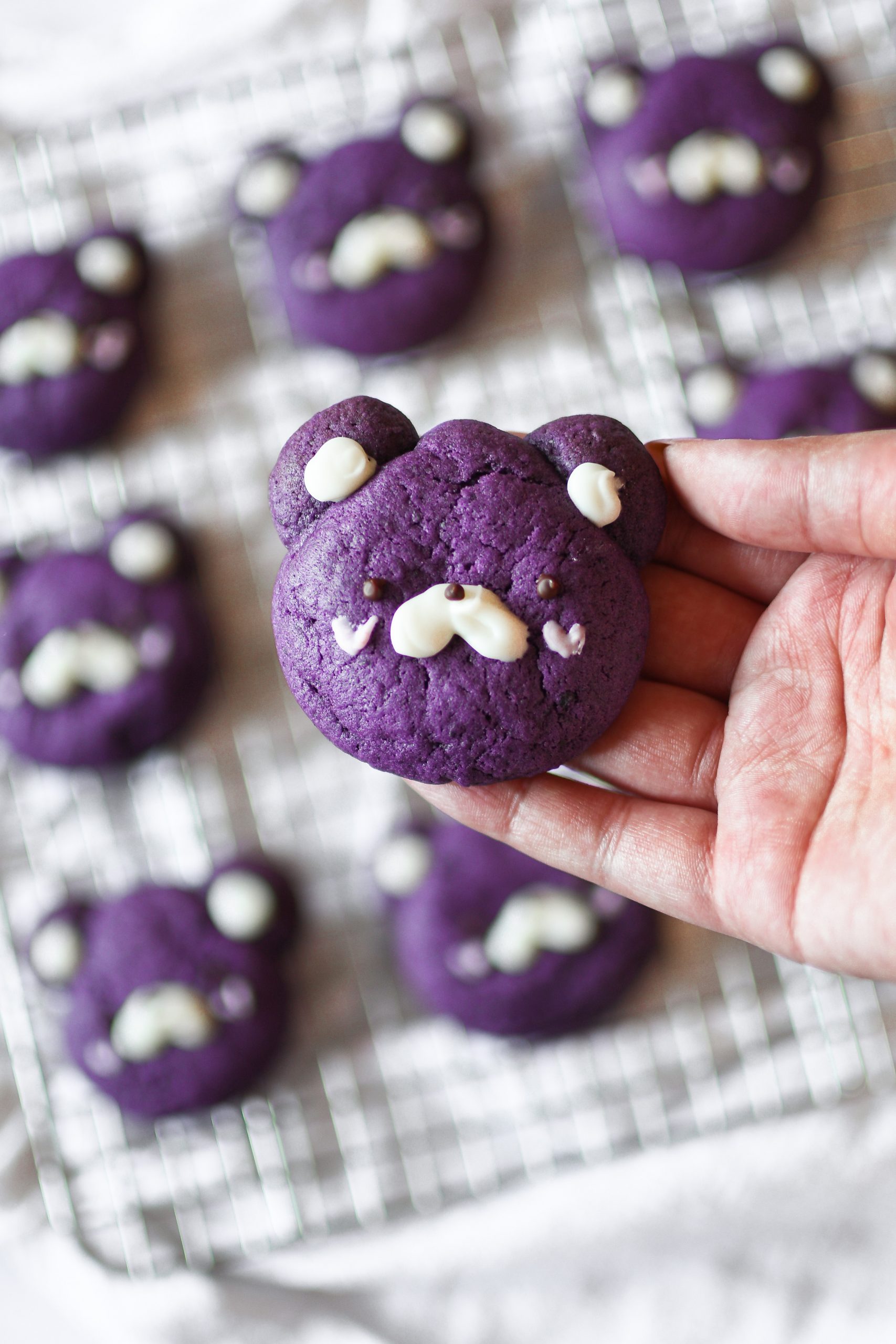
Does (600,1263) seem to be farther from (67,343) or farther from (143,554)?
(67,343)

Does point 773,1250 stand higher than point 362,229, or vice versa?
point 362,229

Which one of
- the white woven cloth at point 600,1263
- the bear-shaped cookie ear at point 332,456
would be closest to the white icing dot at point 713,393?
the bear-shaped cookie ear at point 332,456

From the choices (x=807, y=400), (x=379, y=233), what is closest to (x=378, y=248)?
(x=379, y=233)

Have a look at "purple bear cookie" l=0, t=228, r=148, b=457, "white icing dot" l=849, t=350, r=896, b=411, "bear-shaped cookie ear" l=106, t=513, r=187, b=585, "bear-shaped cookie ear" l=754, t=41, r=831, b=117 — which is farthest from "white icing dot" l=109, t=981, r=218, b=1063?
"bear-shaped cookie ear" l=754, t=41, r=831, b=117

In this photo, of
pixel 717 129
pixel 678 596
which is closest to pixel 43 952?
pixel 678 596

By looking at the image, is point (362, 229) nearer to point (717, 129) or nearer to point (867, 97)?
point (717, 129)

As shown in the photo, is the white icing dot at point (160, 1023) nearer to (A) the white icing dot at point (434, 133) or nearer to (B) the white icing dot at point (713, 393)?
(B) the white icing dot at point (713, 393)
